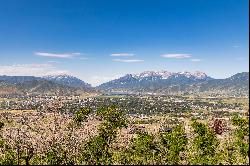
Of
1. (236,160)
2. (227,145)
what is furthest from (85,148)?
(227,145)

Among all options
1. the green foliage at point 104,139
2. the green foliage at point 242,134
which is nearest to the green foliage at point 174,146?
the green foliage at point 104,139

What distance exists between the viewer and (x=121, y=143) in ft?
624

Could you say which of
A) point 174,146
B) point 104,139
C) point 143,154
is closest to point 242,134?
point 174,146

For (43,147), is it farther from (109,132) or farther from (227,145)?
(227,145)

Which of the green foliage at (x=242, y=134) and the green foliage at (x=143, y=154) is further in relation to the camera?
the green foliage at (x=143, y=154)

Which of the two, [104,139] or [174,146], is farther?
[104,139]

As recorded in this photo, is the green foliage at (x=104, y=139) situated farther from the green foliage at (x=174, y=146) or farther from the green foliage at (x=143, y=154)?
the green foliage at (x=174, y=146)

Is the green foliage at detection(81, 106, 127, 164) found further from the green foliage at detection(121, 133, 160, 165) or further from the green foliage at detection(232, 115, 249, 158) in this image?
the green foliage at detection(232, 115, 249, 158)

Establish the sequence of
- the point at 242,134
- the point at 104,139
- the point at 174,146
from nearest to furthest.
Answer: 1. the point at 242,134
2. the point at 174,146
3. the point at 104,139

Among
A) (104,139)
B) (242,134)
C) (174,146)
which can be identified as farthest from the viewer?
(104,139)

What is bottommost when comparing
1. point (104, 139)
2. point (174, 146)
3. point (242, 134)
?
point (174, 146)

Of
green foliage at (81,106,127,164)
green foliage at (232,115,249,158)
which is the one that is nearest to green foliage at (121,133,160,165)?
green foliage at (81,106,127,164)

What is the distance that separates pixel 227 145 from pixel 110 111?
6031cm

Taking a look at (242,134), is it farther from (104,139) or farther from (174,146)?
(104,139)
